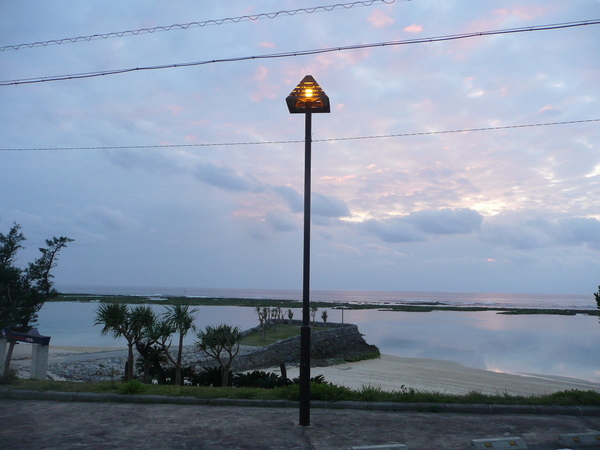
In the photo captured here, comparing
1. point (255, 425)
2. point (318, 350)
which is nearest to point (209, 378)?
point (255, 425)

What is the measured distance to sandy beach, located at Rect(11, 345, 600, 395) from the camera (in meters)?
21.7

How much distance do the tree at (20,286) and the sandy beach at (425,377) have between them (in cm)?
1324

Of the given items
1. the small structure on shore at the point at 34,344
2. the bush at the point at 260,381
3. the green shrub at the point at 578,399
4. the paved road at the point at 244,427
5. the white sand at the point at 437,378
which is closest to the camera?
the paved road at the point at 244,427

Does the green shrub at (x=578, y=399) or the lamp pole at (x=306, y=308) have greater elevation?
the lamp pole at (x=306, y=308)

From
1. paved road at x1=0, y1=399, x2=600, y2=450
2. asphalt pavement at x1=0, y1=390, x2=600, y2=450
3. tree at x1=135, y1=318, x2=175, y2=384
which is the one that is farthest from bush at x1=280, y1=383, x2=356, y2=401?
tree at x1=135, y1=318, x2=175, y2=384

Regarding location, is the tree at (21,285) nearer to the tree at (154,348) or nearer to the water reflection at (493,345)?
the tree at (154,348)

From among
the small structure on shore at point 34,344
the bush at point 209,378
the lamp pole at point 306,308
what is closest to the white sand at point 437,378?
the bush at point 209,378

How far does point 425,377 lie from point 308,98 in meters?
21.5

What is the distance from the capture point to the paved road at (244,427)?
6.74 meters

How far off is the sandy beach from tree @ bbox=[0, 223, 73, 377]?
13.2 meters

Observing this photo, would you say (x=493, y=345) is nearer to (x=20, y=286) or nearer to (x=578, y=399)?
(x=578, y=399)

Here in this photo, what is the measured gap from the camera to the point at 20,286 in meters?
14.1

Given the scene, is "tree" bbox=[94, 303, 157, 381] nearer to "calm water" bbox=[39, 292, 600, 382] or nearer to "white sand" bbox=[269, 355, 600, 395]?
"white sand" bbox=[269, 355, 600, 395]

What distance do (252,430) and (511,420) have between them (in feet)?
16.4
